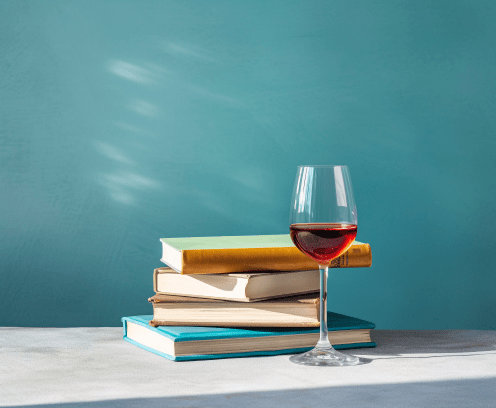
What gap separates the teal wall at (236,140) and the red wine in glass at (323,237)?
660 millimetres

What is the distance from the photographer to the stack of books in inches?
39.6

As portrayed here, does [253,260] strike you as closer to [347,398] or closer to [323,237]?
[323,237]

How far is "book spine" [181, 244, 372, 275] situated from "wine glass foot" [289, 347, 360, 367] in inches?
5.9

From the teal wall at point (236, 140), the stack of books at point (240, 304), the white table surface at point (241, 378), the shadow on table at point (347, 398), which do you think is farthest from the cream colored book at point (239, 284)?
the teal wall at point (236, 140)

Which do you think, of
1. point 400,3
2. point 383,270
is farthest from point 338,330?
point 400,3

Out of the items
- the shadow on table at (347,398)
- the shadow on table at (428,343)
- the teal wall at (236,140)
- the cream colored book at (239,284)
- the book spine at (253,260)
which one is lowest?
the shadow on table at (347,398)

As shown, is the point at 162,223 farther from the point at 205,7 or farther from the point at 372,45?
the point at 372,45

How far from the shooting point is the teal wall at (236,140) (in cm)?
160

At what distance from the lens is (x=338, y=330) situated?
106cm

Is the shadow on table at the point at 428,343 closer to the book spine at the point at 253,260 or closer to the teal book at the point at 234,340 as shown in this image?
the teal book at the point at 234,340

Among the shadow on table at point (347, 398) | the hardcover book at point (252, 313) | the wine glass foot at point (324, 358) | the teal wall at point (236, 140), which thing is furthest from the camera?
the teal wall at point (236, 140)

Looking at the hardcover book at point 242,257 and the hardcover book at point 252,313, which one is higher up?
the hardcover book at point 242,257

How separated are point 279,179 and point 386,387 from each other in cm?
88

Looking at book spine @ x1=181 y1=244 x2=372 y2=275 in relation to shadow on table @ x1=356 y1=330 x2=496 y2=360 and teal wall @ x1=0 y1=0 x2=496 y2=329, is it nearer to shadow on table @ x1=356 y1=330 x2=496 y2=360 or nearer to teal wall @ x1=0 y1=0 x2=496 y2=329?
shadow on table @ x1=356 y1=330 x2=496 y2=360
